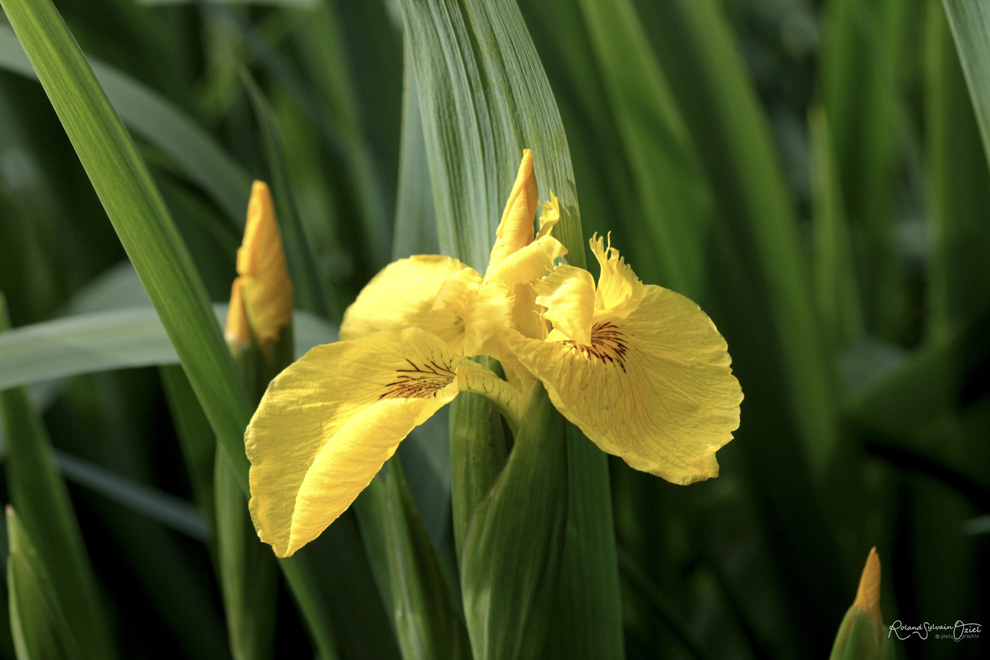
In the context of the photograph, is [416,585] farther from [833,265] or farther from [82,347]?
[833,265]

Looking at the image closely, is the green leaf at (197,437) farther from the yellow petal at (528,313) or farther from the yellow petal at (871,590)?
the yellow petal at (871,590)

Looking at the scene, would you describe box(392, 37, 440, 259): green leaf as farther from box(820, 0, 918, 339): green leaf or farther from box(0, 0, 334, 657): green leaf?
box(820, 0, 918, 339): green leaf

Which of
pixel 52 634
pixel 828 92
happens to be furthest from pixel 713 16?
pixel 52 634

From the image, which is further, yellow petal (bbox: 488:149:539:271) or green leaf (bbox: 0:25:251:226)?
green leaf (bbox: 0:25:251:226)

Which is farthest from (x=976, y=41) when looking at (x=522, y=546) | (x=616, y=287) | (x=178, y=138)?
(x=178, y=138)

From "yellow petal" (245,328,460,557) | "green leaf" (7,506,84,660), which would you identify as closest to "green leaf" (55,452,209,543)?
"green leaf" (7,506,84,660)

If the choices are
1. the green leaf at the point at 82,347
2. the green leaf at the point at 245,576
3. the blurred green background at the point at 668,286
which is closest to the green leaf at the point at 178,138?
the blurred green background at the point at 668,286
